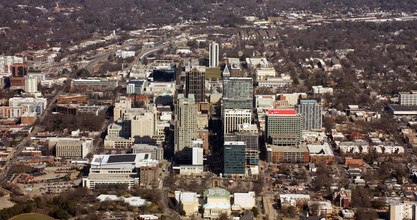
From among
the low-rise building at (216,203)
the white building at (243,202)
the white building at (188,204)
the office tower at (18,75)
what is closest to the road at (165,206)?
the white building at (188,204)

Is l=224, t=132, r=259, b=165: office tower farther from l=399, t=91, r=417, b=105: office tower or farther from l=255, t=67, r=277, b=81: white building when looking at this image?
l=255, t=67, r=277, b=81: white building

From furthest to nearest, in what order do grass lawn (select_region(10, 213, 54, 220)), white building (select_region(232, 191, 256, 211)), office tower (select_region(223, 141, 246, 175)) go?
office tower (select_region(223, 141, 246, 175)) → white building (select_region(232, 191, 256, 211)) → grass lawn (select_region(10, 213, 54, 220))

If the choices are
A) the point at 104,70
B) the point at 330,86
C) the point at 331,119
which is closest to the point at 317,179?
the point at 331,119

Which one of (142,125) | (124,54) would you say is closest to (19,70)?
(124,54)

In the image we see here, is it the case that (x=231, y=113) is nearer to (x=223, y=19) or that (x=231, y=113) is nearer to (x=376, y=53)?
(x=376, y=53)

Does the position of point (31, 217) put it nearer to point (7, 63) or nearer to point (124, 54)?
point (7, 63)

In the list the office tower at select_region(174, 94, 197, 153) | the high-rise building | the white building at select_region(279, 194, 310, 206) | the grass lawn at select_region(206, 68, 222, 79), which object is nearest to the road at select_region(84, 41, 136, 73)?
the grass lawn at select_region(206, 68, 222, 79)
